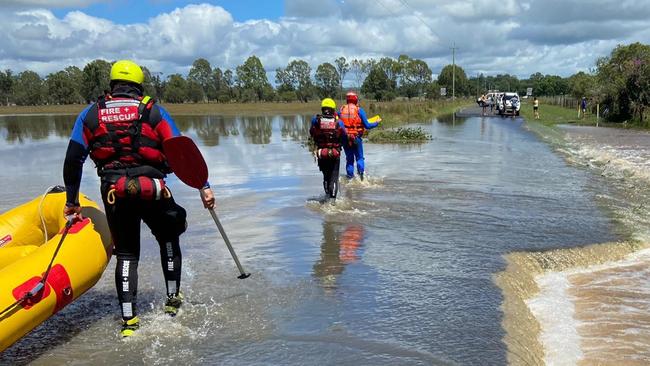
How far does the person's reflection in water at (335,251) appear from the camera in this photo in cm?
550

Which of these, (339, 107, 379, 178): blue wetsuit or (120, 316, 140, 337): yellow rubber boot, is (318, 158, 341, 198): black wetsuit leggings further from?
(120, 316, 140, 337): yellow rubber boot

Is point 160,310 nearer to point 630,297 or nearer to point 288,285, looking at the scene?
point 288,285

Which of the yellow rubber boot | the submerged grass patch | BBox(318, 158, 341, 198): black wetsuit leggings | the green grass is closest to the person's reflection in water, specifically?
BBox(318, 158, 341, 198): black wetsuit leggings

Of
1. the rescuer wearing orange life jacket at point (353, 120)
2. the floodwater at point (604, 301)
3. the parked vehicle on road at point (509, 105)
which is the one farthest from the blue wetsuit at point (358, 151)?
the parked vehicle on road at point (509, 105)

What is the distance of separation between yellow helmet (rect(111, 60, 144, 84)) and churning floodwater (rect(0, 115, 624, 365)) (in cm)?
198

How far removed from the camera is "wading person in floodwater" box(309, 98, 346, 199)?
851 centimetres

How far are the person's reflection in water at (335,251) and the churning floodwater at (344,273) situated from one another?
0.02 m

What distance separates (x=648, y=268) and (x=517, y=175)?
6.47m

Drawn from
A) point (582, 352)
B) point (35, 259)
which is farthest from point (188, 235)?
point (582, 352)

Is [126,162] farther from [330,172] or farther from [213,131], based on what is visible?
[213,131]

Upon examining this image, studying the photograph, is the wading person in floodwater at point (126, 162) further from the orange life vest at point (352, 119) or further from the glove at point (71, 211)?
the orange life vest at point (352, 119)

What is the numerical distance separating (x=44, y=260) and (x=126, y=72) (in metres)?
1.50

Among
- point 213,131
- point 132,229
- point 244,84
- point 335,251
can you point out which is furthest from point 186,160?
point 244,84

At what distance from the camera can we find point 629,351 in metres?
3.96
